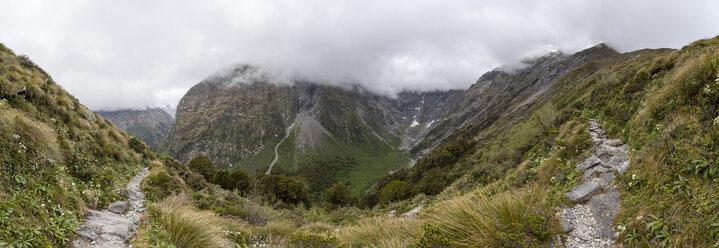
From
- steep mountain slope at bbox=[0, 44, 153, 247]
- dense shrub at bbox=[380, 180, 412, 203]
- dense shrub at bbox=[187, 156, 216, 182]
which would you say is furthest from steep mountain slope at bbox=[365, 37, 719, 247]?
dense shrub at bbox=[187, 156, 216, 182]

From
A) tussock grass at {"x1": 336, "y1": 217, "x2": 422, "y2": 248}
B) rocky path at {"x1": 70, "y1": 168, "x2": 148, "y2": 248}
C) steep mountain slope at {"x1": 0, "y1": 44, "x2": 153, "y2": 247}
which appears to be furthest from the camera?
rocky path at {"x1": 70, "y1": 168, "x2": 148, "y2": 248}

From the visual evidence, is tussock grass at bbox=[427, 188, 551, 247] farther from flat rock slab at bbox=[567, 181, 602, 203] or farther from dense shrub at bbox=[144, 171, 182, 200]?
dense shrub at bbox=[144, 171, 182, 200]

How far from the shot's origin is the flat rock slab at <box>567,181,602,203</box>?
5695 mm

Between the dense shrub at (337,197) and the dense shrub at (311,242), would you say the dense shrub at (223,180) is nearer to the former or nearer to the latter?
the dense shrub at (337,197)

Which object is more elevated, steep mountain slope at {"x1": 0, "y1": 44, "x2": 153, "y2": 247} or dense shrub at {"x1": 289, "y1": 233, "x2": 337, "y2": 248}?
steep mountain slope at {"x1": 0, "y1": 44, "x2": 153, "y2": 247}

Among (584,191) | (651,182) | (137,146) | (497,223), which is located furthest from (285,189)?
(651,182)

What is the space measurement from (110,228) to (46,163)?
12.9ft

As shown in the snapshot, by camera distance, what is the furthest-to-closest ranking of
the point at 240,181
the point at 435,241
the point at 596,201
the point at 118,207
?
the point at 240,181
the point at 118,207
the point at 596,201
the point at 435,241

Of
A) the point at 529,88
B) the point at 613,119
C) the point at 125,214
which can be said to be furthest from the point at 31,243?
the point at 529,88

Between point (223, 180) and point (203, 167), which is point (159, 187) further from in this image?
point (203, 167)

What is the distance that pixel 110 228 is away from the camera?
657cm

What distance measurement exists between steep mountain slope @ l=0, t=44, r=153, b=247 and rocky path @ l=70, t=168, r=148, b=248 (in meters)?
0.29

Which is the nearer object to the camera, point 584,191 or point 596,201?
point 596,201

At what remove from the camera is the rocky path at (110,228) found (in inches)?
223
